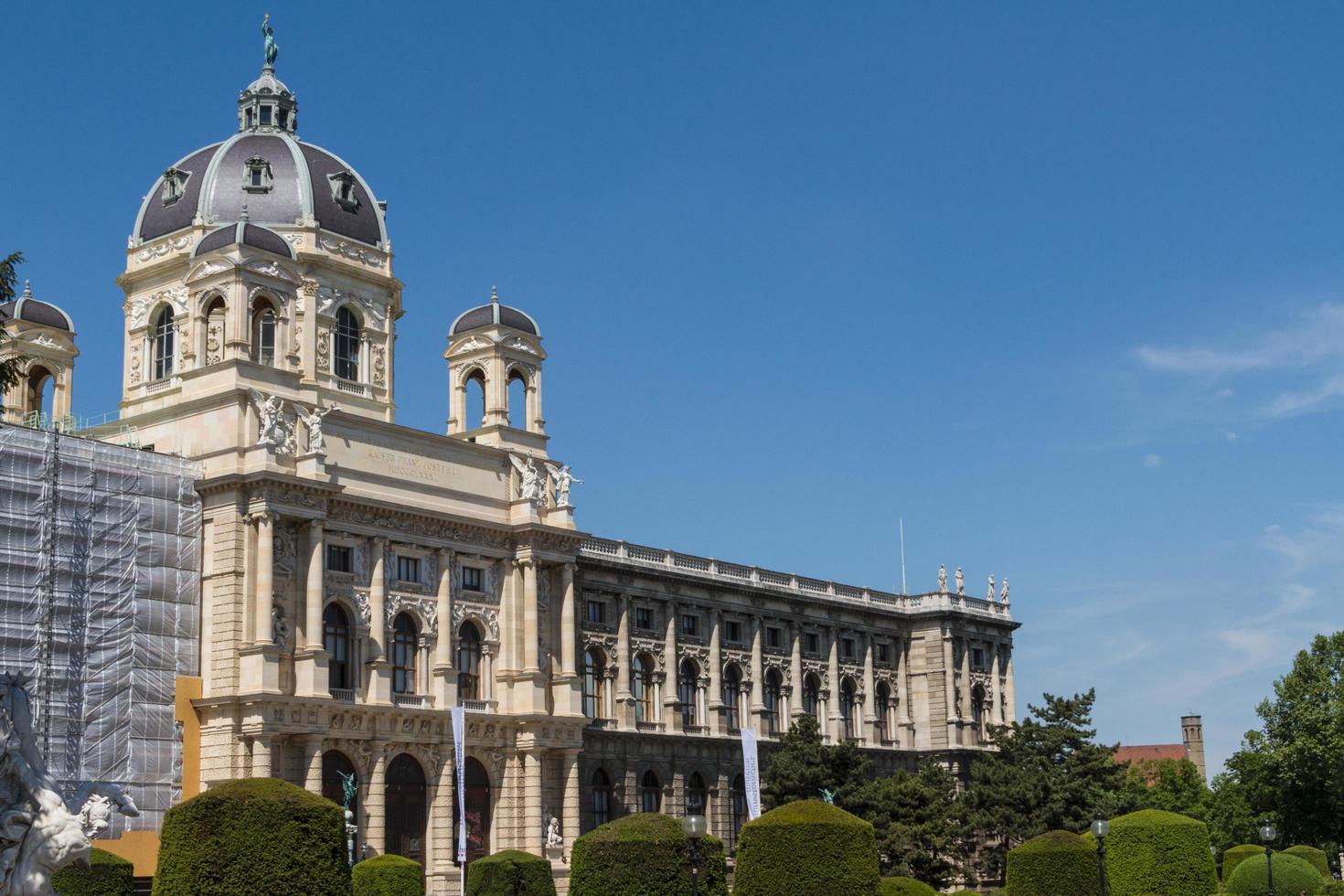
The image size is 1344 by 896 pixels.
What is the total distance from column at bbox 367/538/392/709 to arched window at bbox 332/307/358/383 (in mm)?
10207

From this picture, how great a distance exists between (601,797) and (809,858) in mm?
39112

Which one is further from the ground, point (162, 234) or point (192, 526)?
point (162, 234)

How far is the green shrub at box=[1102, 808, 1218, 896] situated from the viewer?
161ft

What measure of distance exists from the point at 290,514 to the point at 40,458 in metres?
8.45

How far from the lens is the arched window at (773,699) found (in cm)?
8544

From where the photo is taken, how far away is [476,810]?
66.6m

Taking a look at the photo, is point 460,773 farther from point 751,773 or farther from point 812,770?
point 812,770

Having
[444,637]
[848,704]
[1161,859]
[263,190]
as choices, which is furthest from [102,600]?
[848,704]

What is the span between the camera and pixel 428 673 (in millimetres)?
65625

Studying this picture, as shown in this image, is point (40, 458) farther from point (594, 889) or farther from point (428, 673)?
point (594, 889)

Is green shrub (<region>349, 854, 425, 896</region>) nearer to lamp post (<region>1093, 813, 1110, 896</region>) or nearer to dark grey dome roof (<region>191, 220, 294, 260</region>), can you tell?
lamp post (<region>1093, 813, 1110, 896</region>)

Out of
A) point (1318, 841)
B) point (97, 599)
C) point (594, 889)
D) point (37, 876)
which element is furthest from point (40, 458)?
point (1318, 841)

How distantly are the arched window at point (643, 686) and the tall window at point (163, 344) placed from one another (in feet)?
80.0

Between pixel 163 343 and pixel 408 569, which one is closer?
pixel 408 569
